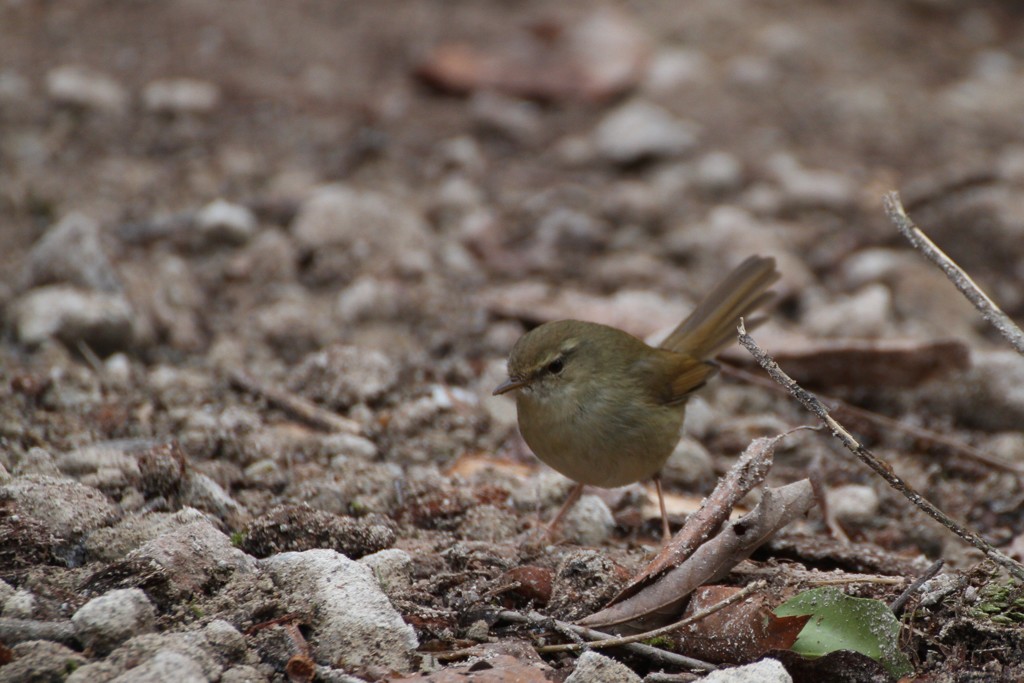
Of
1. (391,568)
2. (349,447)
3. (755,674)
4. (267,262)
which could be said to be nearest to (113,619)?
(391,568)

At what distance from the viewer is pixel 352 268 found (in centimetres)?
604

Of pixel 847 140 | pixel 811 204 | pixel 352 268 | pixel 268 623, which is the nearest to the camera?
pixel 268 623

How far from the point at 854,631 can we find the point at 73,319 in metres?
3.61

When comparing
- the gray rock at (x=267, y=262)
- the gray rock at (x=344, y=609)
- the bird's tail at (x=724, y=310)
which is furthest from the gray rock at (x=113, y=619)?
the gray rock at (x=267, y=262)

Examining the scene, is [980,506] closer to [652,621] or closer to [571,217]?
[652,621]

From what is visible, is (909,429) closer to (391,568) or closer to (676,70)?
(391,568)

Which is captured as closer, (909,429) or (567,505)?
(567,505)

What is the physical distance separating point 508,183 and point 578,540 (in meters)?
3.76

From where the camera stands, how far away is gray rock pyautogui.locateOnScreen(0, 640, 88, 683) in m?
2.46

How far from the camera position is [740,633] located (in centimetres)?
302

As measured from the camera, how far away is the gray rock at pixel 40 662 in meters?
2.46

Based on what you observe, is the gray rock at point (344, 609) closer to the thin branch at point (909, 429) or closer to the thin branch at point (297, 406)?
the thin branch at point (297, 406)

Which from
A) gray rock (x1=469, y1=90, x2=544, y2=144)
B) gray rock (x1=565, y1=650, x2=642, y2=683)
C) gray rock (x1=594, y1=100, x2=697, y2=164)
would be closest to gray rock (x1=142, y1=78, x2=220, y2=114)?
gray rock (x1=469, y1=90, x2=544, y2=144)

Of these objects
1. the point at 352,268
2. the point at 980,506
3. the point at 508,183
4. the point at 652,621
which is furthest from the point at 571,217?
the point at 652,621
